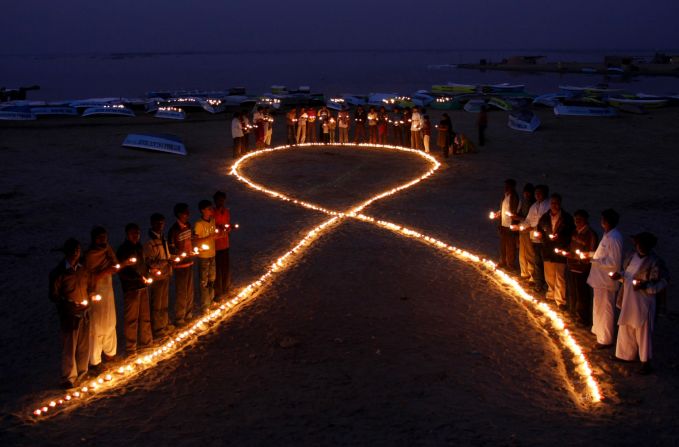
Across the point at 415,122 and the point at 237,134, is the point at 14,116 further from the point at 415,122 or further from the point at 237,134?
the point at 415,122

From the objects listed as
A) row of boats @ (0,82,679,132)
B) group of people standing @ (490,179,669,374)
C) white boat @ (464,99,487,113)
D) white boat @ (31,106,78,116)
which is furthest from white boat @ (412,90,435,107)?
group of people standing @ (490,179,669,374)

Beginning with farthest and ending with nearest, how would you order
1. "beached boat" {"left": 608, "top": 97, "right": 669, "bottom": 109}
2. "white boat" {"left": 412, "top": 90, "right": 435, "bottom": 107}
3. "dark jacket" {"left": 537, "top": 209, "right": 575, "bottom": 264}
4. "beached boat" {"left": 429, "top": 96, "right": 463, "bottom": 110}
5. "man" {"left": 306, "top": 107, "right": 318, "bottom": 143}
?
1. "white boat" {"left": 412, "top": 90, "right": 435, "bottom": 107}
2. "beached boat" {"left": 429, "top": 96, "right": 463, "bottom": 110}
3. "beached boat" {"left": 608, "top": 97, "right": 669, "bottom": 109}
4. "man" {"left": 306, "top": 107, "right": 318, "bottom": 143}
5. "dark jacket" {"left": 537, "top": 209, "right": 575, "bottom": 264}

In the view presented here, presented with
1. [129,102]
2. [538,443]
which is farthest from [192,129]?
[538,443]

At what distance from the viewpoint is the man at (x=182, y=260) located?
7840mm

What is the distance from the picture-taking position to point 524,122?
27781 millimetres

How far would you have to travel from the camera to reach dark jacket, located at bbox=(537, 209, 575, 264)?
27.2 ft

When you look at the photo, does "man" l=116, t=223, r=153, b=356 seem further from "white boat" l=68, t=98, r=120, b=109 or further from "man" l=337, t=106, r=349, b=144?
"white boat" l=68, t=98, r=120, b=109

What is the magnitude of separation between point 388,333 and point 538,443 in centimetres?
269

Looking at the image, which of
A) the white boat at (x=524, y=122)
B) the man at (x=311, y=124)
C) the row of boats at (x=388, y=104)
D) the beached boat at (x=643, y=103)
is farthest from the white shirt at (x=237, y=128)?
the beached boat at (x=643, y=103)

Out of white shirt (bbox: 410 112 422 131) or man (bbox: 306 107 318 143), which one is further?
man (bbox: 306 107 318 143)

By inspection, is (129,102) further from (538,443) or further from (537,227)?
(538,443)

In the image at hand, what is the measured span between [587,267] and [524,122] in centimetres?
2115

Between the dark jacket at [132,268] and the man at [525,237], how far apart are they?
18.2 feet

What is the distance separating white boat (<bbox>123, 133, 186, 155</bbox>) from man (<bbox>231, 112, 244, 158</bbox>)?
212 centimetres
